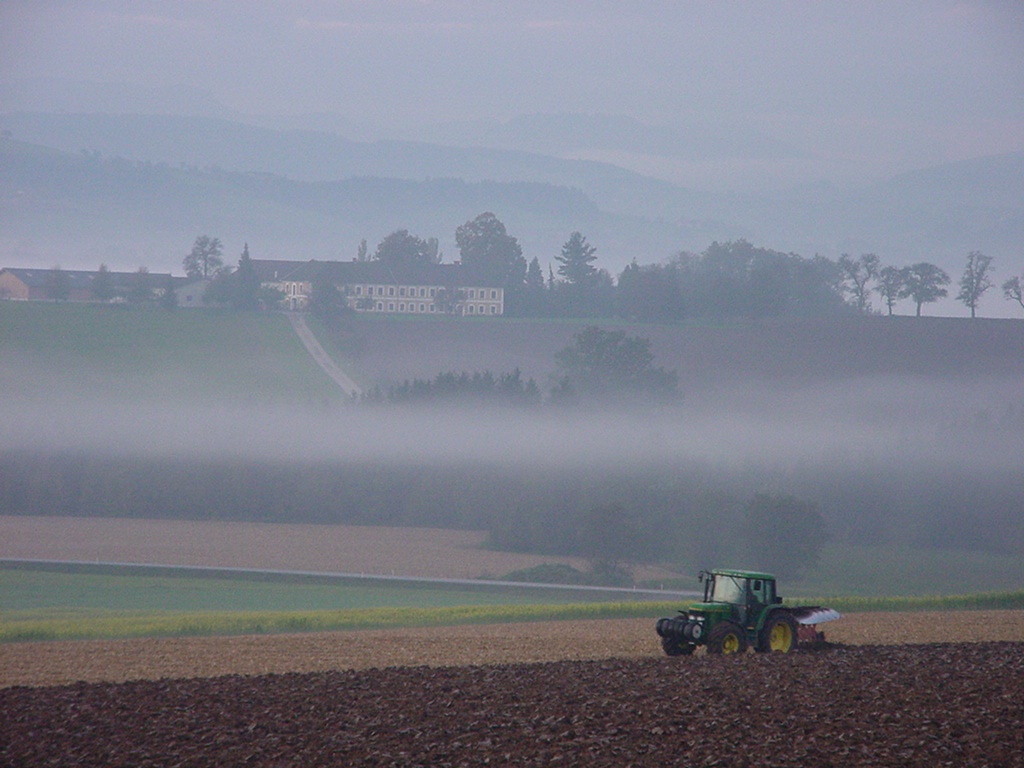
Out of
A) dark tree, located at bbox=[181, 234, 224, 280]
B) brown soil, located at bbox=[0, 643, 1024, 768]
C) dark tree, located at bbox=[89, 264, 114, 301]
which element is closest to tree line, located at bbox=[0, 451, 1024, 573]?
brown soil, located at bbox=[0, 643, 1024, 768]

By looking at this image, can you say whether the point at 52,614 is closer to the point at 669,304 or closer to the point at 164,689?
the point at 164,689

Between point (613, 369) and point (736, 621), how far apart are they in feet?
270

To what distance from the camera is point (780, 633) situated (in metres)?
24.3

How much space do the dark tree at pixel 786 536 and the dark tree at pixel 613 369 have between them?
1589 inches

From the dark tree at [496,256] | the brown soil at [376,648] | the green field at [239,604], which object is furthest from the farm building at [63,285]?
the brown soil at [376,648]

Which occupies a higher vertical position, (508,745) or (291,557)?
(508,745)

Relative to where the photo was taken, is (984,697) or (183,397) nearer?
(984,697)

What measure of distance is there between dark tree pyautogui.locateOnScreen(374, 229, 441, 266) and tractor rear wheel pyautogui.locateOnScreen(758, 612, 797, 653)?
414ft

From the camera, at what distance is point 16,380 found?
3944 inches

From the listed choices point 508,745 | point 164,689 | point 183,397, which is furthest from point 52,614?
point 183,397

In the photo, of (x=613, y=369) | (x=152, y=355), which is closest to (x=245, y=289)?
(x=152, y=355)

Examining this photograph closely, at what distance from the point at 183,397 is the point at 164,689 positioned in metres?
85.2

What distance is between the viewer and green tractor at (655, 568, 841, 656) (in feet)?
77.2

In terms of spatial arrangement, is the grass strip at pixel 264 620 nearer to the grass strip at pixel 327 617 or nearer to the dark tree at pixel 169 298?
the grass strip at pixel 327 617
